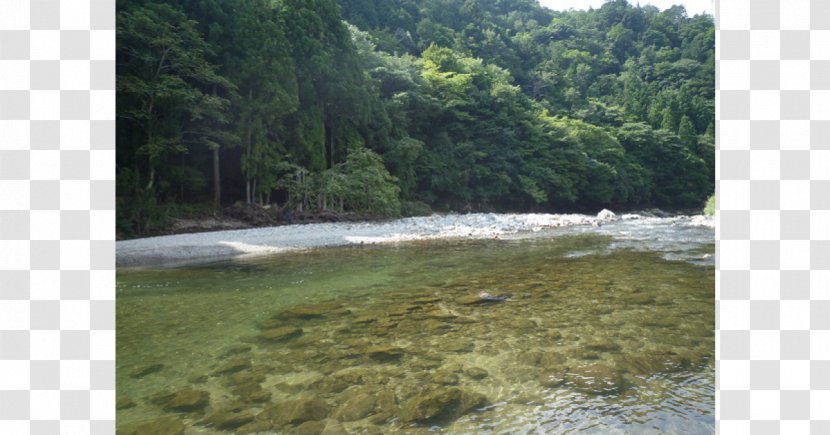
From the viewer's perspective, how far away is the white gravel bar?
1066 centimetres

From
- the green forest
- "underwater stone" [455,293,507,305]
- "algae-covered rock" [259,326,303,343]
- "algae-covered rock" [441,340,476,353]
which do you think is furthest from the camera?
the green forest

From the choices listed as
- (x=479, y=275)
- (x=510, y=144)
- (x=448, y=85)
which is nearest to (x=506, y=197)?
(x=510, y=144)

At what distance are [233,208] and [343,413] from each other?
1664 centimetres

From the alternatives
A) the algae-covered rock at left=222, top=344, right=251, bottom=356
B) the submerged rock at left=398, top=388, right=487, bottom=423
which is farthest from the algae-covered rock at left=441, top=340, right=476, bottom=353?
the algae-covered rock at left=222, top=344, right=251, bottom=356

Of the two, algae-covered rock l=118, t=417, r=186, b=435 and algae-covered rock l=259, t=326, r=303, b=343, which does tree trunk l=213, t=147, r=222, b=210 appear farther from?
algae-covered rock l=118, t=417, r=186, b=435

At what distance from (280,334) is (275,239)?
9.19 m

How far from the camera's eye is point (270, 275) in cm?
810

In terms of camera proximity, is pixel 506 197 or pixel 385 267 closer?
pixel 385 267

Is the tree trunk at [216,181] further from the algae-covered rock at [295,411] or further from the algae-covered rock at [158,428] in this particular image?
the algae-covered rock at [295,411]

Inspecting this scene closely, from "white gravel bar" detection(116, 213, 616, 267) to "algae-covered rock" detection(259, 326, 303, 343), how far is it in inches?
257

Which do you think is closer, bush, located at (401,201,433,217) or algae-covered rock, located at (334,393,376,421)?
algae-covered rock, located at (334,393,376,421)

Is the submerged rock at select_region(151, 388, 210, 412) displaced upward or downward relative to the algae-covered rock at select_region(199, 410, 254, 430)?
downward

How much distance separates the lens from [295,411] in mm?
2762

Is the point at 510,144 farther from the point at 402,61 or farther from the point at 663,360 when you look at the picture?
the point at 663,360
